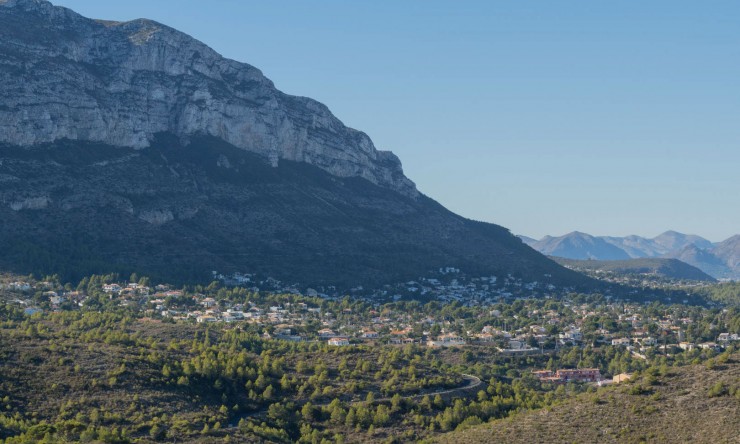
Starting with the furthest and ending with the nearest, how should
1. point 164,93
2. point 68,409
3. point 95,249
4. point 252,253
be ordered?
point 164,93, point 252,253, point 95,249, point 68,409

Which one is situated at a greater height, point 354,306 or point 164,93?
point 164,93

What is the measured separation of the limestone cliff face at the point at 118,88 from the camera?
162 metres

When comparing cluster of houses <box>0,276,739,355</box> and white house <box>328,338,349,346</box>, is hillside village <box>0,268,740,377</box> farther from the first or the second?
cluster of houses <box>0,276,739,355</box>

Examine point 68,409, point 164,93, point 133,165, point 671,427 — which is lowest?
point 68,409

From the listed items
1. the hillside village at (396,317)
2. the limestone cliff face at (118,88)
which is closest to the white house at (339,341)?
the hillside village at (396,317)

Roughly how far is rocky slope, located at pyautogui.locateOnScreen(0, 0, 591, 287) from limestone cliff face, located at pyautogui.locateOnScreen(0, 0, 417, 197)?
24cm

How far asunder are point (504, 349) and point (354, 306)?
30956 mm

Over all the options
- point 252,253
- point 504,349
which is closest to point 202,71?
point 252,253

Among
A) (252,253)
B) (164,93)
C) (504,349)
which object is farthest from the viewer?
(164,93)

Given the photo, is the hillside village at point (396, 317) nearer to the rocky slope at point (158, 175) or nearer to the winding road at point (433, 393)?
the rocky slope at point (158, 175)

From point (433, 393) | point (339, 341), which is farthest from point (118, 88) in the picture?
point (433, 393)

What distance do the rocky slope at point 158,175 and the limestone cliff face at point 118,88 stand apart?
242mm

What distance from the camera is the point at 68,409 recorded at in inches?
2522

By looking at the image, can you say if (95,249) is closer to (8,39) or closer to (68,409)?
(8,39)
